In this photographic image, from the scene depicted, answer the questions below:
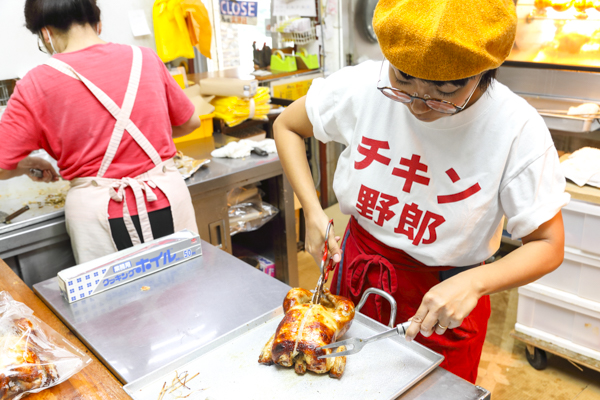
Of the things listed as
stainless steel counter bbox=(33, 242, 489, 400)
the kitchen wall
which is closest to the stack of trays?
stainless steel counter bbox=(33, 242, 489, 400)

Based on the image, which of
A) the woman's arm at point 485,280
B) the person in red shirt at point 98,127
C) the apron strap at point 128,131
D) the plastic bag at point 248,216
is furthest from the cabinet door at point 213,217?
the woman's arm at point 485,280

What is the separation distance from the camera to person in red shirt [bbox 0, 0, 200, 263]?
1732mm

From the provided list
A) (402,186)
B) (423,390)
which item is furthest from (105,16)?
(423,390)

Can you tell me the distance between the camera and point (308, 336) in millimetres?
1116

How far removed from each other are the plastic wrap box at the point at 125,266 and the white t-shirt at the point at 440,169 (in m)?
0.55

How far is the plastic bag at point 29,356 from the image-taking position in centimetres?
102

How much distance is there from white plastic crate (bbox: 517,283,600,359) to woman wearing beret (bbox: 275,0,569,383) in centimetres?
128

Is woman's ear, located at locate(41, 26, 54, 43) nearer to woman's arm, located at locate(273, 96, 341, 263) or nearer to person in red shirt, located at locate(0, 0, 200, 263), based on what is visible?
person in red shirt, located at locate(0, 0, 200, 263)

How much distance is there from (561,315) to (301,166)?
1.79 m

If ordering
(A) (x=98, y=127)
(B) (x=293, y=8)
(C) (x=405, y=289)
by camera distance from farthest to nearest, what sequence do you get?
(B) (x=293, y=8)
(A) (x=98, y=127)
(C) (x=405, y=289)

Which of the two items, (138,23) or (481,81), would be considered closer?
(481,81)

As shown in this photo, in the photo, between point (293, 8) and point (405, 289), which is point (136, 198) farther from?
point (293, 8)

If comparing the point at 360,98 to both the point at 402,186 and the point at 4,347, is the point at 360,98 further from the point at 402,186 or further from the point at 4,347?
the point at 4,347

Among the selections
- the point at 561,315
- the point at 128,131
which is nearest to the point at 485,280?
the point at 128,131
